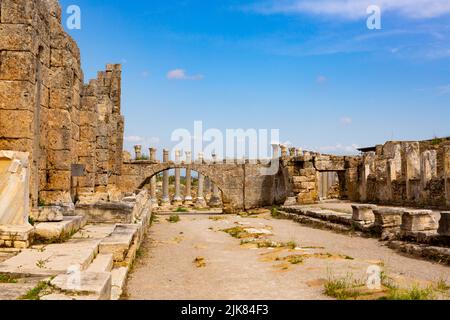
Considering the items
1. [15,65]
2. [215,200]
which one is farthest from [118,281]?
[215,200]

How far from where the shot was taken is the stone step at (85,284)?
4.16 meters

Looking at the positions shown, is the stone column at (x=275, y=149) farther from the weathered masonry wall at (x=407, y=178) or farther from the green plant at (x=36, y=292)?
the green plant at (x=36, y=292)

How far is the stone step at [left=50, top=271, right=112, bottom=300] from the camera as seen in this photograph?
4.16m

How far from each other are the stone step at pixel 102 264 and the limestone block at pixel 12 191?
52.4 inches

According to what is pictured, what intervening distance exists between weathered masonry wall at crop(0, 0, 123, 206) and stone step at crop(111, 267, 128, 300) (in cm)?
331

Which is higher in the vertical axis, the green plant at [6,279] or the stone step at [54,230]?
the stone step at [54,230]

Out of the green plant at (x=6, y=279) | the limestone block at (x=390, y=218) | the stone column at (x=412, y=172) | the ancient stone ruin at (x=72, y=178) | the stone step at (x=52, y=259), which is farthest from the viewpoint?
the stone column at (x=412, y=172)

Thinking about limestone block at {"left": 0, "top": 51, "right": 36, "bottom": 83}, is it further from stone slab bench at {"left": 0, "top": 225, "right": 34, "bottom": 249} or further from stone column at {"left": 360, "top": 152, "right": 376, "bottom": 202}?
stone column at {"left": 360, "top": 152, "right": 376, "bottom": 202}

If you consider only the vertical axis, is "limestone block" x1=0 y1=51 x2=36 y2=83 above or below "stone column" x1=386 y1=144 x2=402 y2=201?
above

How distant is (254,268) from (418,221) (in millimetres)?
4745


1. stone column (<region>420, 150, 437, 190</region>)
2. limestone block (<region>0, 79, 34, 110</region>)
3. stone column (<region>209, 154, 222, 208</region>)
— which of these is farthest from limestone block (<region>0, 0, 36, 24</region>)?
stone column (<region>209, 154, 222, 208</region>)

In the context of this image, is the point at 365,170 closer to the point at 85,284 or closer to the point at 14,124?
the point at 14,124

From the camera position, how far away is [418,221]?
1045 centimetres

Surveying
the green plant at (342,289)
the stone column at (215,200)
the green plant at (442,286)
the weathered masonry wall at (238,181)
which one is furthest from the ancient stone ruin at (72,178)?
the stone column at (215,200)
